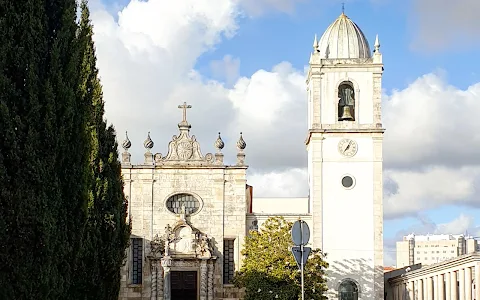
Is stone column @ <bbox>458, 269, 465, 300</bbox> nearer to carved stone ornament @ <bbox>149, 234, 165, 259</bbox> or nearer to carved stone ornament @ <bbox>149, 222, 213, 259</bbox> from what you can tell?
carved stone ornament @ <bbox>149, 222, 213, 259</bbox>

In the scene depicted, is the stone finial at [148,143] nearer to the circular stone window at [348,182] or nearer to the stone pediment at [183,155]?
the stone pediment at [183,155]

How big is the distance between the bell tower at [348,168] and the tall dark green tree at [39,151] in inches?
865

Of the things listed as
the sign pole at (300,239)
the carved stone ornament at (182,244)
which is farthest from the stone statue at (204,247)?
the sign pole at (300,239)

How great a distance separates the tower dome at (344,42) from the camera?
121ft

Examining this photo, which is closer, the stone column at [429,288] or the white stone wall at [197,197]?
the stone column at [429,288]

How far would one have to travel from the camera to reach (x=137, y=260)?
36.5m

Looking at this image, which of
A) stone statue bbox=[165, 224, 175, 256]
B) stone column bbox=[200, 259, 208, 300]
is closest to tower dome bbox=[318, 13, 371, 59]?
stone statue bbox=[165, 224, 175, 256]

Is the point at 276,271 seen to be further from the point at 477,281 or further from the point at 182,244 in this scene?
the point at 477,281

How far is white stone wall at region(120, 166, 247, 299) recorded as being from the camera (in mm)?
36594

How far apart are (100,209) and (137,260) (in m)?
18.2

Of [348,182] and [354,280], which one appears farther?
[348,182]

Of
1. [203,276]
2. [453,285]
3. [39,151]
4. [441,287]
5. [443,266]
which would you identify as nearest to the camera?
[39,151]

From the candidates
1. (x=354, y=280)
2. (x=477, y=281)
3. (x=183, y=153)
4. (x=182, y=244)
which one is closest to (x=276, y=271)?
(x=354, y=280)

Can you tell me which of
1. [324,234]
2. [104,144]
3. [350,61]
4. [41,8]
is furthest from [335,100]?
[41,8]
